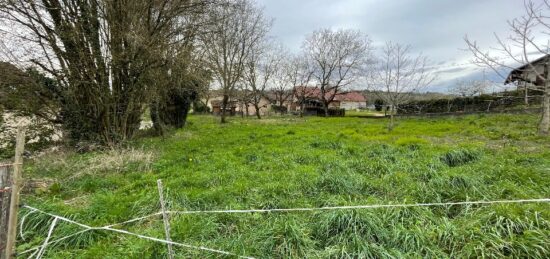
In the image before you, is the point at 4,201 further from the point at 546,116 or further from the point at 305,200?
the point at 546,116

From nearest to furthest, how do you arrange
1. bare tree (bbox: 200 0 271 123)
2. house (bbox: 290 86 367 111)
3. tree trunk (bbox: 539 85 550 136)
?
tree trunk (bbox: 539 85 550 136)
bare tree (bbox: 200 0 271 123)
house (bbox: 290 86 367 111)

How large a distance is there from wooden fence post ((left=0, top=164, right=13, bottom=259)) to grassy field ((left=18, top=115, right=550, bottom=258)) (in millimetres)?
838

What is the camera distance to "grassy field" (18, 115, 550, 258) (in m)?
3.02

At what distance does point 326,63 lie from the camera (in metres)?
39.0

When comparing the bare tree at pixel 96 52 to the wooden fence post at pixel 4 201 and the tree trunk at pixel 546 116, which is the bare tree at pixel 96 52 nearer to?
the wooden fence post at pixel 4 201

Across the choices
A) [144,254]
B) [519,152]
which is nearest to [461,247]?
[144,254]

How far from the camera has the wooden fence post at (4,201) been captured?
7.47 feet

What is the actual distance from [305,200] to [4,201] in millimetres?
3445

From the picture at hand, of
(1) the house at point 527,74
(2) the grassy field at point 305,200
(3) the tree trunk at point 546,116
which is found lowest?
(2) the grassy field at point 305,200

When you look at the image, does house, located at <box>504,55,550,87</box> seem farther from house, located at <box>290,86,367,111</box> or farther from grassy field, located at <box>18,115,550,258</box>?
house, located at <box>290,86,367,111</box>

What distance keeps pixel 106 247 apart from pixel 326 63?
38305 mm

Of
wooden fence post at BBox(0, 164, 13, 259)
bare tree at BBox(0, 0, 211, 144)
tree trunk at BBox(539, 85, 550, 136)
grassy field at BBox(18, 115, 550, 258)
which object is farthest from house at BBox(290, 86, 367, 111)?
wooden fence post at BBox(0, 164, 13, 259)

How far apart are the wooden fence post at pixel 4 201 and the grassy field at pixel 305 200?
838mm

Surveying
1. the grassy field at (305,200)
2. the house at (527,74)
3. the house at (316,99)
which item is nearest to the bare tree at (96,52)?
the grassy field at (305,200)
